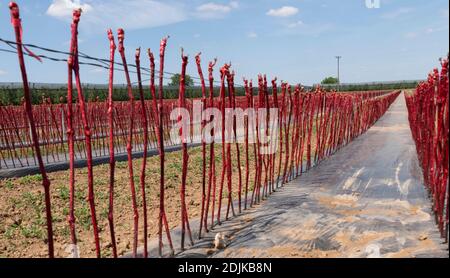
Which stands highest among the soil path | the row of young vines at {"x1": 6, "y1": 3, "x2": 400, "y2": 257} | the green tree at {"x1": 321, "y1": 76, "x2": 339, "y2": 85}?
the green tree at {"x1": 321, "y1": 76, "x2": 339, "y2": 85}

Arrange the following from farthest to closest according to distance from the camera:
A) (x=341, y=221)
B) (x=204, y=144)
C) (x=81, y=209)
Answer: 1. (x=81, y=209)
2. (x=341, y=221)
3. (x=204, y=144)

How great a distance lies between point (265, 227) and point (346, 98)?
6.91 m

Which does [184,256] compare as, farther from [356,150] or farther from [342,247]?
[356,150]

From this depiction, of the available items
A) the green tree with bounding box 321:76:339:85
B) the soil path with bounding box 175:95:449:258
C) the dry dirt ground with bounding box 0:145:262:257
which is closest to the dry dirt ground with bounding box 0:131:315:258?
the dry dirt ground with bounding box 0:145:262:257

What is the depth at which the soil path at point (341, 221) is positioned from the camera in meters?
2.90

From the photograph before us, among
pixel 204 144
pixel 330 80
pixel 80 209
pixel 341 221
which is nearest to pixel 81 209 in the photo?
pixel 80 209

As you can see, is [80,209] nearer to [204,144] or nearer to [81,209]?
[81,209]

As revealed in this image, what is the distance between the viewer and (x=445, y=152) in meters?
2.77

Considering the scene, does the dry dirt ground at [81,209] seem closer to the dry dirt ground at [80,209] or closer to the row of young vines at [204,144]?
the dry dirt ground at [80,209]

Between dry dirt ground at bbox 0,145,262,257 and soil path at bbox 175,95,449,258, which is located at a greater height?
soil path at bbox 175,95,449,258

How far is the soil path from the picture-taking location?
2900 millimetres

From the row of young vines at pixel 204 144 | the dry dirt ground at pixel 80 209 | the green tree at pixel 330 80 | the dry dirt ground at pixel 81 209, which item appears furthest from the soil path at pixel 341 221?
the green tree at pixel 330 80

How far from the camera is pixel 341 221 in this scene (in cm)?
349

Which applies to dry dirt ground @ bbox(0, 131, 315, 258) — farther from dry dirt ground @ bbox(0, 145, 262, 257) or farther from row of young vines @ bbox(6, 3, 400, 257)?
row of young vines @ bbox(6, 3, 400, 257)
